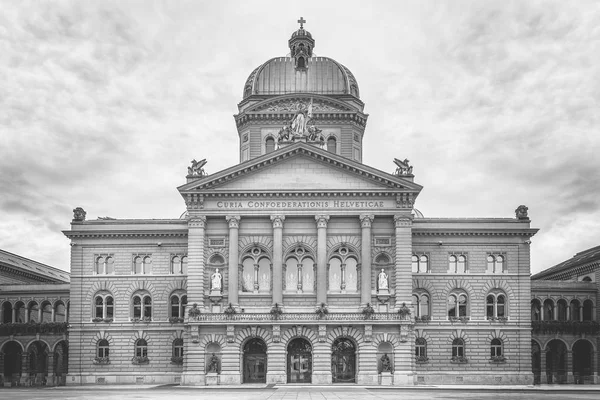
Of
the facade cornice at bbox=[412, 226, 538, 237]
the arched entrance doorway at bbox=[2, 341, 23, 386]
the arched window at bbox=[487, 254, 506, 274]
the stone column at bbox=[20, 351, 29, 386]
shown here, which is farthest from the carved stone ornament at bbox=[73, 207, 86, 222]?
the arched window at bbox=[487, 254, 506, 274]

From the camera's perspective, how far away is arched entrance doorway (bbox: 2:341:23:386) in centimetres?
9475

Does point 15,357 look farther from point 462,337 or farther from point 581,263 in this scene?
point 581,263

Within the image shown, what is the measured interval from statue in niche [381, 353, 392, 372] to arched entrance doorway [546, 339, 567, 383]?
2377 centimetres

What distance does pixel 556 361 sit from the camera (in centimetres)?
9400

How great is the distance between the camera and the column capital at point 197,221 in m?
79.7

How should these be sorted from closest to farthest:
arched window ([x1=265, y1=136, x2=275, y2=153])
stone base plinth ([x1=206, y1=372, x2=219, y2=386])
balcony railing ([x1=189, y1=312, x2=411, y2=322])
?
stone base plinth ([x1=206, y1=372, x2=219, y2=386])
balcony railing ([x1=189, y1=312, x2=411, y2=322])
arched window ([x1=265, y1=136, x2=275, y2=153])

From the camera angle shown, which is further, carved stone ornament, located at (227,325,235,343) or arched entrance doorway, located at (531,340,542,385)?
arched entrance doorway, located at (531,340,542,385)

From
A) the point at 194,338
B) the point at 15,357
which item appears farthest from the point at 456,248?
the point at 15,357

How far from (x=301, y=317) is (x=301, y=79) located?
32.6m

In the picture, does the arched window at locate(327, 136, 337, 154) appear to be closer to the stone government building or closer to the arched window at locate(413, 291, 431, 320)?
the stone government building

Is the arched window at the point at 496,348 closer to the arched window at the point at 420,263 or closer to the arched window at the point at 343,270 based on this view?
the arched window at the point at 420,263

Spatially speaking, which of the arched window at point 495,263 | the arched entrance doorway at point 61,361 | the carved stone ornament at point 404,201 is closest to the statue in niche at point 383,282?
→ the carved stone ornament at point 404,201

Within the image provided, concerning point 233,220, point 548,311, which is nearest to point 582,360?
point 548,311

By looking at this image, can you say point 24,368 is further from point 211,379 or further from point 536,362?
point 536,362
